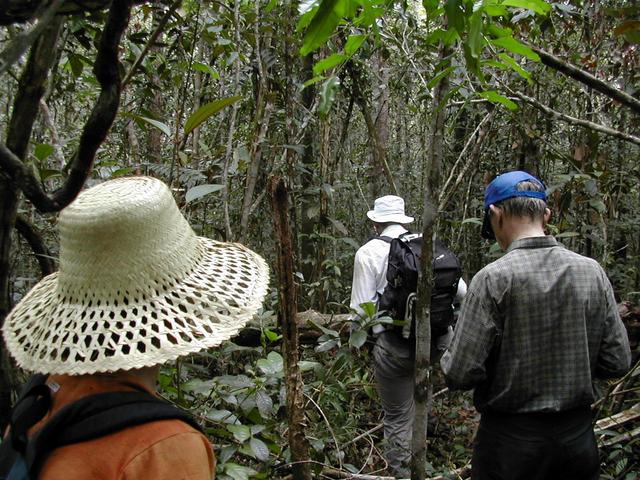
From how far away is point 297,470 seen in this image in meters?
1.47

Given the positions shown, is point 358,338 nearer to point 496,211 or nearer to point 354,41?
point 496,211

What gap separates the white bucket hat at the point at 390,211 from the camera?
3562 millimetres

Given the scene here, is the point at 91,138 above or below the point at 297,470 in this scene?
above

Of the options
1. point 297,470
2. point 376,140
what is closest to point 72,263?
point 297,470

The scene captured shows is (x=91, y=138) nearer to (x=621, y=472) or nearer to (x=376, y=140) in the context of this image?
(x=621, y=472)

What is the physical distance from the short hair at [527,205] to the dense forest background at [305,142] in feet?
0.89

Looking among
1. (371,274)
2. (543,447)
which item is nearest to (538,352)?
(543,447)

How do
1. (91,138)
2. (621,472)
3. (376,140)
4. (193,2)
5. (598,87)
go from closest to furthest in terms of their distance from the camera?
(91,138)
(598,87)
(621,472)
(193,2)
(376,140)

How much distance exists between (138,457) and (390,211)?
2907mm

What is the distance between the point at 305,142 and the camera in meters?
4.80

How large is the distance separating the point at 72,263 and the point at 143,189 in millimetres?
203

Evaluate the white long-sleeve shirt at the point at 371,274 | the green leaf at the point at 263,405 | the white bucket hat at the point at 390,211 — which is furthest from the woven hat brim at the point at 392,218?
the green leaf at the point at 263,405

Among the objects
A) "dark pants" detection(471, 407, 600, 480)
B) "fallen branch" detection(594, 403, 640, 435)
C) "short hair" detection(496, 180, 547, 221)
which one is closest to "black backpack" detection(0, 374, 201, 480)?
"dark pants" detection(471, 407, 600, 480)

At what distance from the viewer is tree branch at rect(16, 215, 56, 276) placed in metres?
1.56
